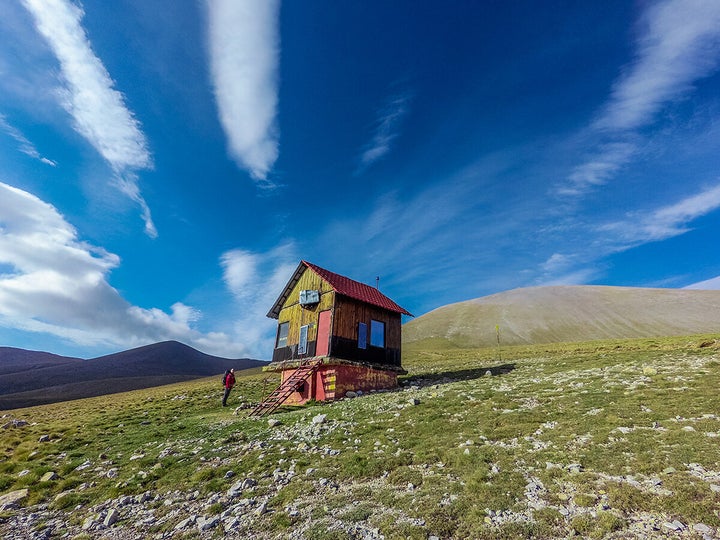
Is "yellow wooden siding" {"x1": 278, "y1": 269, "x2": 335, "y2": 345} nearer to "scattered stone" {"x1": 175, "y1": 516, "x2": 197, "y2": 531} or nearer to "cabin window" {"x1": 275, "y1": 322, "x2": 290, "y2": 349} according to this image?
"cabin window" {"x1": 275, "y1": 322, "x2": 290, "y2": 349}

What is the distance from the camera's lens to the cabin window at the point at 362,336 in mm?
30094

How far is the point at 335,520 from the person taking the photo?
843cm

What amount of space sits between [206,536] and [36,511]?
757 cm

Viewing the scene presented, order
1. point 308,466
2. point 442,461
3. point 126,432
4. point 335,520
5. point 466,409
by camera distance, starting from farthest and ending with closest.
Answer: point 126,432 < point 466,409 < point 308,466 < point 442,461 < point 335,520

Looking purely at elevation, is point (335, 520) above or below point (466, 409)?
below

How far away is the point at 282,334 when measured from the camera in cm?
3409

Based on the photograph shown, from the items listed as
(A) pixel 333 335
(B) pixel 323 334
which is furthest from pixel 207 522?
(B) pixel 323 334

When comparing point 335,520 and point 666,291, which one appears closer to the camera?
point 335,520

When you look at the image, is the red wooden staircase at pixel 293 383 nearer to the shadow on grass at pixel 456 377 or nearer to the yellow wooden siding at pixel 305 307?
the yellow wooden siding at pixel 305 307

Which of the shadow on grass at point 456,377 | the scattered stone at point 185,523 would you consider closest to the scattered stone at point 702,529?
the scattered stone at point 185,523

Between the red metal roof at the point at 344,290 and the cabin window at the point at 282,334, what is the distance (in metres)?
2.09

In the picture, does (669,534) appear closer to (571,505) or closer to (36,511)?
(571,505)

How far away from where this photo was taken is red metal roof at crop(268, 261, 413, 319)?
30.6 metres

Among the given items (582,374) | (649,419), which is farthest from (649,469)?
(582,374)
